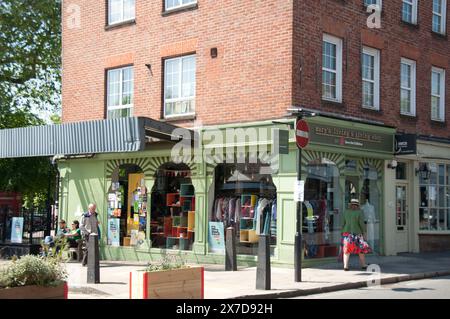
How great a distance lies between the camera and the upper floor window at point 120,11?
67.2ft

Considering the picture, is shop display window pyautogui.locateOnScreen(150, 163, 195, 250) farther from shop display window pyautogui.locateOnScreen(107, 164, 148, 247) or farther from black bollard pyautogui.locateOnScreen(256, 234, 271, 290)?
black bollard pyautogui.locateOnScreen(256, 234, 271, 290)

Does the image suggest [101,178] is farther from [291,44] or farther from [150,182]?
[291,44]

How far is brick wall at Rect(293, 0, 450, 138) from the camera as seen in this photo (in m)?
16.8

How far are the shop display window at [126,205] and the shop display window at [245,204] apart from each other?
9.27 feet

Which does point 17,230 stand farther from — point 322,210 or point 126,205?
point 322,210

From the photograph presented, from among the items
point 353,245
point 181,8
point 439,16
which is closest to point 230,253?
point 353,245

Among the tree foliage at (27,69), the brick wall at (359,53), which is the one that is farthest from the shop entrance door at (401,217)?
the tree foliage at (27,69)

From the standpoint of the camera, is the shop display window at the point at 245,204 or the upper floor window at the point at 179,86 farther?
the upper floor window at the point at 179,86

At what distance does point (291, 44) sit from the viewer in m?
16.4

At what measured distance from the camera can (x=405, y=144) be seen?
19188 mm

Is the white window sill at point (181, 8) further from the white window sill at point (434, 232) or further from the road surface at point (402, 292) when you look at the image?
the white window sill at point (434, 232)

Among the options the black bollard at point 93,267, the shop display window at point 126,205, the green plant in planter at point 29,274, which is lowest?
the black bollard at point 93,267

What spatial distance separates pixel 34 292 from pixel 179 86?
1082cm

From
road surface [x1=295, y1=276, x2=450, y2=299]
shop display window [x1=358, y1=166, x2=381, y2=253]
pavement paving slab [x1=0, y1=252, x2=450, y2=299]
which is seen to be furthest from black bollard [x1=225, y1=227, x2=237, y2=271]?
shop display window [x1=358, y1=166, x2=381, y2=253]
